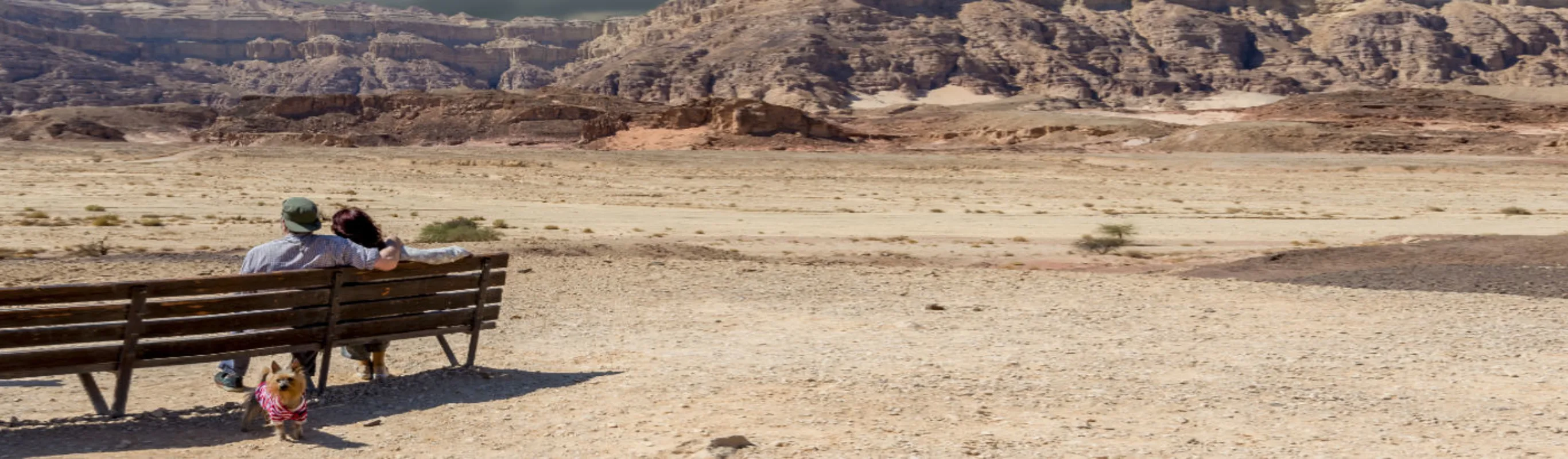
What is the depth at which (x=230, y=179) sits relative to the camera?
47.8m

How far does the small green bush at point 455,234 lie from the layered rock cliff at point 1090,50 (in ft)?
354

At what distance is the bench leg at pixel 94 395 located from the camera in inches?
264

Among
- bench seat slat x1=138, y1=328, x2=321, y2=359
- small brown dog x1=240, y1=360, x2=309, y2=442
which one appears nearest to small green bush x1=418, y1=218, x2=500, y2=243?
bench seat slat x1=138, y1=328, x2=321, y2=359

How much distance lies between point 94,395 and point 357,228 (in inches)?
60.7

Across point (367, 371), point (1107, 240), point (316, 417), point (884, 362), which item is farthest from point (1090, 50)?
point (316, 417)

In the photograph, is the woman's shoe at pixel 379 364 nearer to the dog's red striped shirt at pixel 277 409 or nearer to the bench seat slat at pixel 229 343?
the bench seat slat at pixel 229 343

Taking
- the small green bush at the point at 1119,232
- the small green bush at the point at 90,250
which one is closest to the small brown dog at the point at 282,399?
the small green bush at the point at 90,250

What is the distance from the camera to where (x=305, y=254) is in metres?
7.35

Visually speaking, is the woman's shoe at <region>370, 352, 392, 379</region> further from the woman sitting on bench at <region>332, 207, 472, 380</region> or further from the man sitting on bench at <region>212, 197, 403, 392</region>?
the man sitting on bench at <region>212, 197, 403, 392</region>

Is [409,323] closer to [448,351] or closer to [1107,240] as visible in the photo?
[448,351]

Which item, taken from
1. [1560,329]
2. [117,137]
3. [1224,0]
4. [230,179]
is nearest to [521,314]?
[1560,329]

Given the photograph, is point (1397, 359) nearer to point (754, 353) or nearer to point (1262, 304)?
point (1262, 304)

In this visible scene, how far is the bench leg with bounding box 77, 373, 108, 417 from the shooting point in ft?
22.0

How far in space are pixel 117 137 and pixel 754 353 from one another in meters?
108
